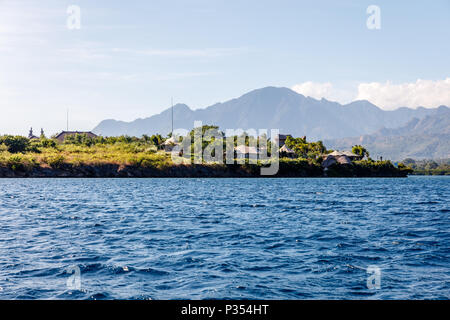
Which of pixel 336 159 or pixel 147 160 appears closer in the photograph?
pixel 147 160

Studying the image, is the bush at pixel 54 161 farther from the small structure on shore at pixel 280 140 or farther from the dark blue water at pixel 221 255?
the dark blue water at pixel 221 255

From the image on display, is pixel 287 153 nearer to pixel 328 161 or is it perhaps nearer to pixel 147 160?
pixel 328 161

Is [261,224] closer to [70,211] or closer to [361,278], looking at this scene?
[361,278]

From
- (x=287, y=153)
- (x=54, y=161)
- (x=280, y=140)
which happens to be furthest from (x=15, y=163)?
(x=280, y=140)

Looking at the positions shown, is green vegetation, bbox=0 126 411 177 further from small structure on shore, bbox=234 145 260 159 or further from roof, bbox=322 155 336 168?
small structure on shore, bbox=234 145 260 159

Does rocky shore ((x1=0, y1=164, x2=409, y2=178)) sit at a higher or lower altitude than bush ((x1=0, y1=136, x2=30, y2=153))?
lower

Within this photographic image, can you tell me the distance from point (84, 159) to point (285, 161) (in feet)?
147

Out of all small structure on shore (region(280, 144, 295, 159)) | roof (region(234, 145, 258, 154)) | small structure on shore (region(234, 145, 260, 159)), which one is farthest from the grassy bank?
roof (region(234, 145, 258, 154))

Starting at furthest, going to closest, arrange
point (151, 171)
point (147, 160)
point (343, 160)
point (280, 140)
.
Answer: point (280, 140)
point (343, 160)
point (147, 160)
point (151, 171)

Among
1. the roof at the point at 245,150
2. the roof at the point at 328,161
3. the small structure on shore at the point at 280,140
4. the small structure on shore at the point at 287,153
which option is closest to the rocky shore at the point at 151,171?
the roof at the point at 328,161

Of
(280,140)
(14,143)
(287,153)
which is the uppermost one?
(280,140)

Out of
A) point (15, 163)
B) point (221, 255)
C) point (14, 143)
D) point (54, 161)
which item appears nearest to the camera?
point (221, 255)

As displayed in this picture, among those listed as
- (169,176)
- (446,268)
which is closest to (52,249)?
(446,268)

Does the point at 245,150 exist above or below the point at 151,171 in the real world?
above
